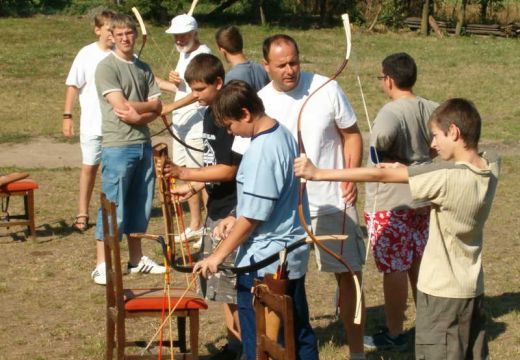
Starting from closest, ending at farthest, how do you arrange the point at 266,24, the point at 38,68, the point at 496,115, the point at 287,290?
the point at 287,290
the point at 496,115
the point at 38,68
the point at 266,24

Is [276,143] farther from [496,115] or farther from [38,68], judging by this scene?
[38,68]

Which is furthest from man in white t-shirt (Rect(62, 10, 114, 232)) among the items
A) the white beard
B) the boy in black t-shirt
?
the boy in black t-shirt

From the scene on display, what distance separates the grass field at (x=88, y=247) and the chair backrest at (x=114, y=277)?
0.79 m

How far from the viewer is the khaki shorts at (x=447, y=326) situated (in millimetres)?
4527

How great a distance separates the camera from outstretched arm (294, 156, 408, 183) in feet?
13.7

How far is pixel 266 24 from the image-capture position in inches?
1238

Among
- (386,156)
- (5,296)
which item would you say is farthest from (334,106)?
(5,296)

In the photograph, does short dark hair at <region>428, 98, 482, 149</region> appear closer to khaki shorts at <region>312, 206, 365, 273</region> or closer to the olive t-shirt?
khaki shorts at <region>312, 206, 365, 273</region>

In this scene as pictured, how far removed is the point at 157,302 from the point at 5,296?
2419 millimetres

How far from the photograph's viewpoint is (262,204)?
4461 millimetres

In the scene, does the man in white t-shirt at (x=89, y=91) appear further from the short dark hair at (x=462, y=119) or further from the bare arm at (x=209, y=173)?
the short dark hair at (x=462, y=119)

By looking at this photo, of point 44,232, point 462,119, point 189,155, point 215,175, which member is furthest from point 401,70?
point 44,232

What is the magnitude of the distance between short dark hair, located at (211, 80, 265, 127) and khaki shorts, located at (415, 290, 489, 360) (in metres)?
1.11

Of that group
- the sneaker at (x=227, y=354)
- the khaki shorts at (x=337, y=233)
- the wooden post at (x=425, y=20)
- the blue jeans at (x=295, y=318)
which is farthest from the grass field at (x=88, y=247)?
the wooden post at (x=425, y=20)
